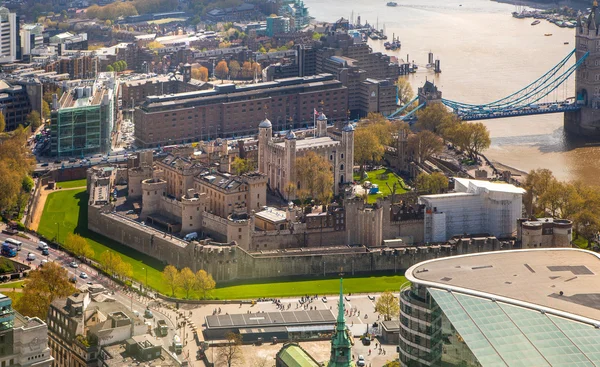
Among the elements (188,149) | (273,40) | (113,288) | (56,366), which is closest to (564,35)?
(273,40)

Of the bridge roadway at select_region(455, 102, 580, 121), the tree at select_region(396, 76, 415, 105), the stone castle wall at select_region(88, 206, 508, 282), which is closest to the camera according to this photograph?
the stone castle wall at select_region(88, 206, 508, 282)

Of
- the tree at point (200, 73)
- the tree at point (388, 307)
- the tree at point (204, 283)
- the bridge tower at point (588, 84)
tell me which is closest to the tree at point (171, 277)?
the tree at point (204, 283)

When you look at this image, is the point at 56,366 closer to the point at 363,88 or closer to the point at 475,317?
the point at 475,317

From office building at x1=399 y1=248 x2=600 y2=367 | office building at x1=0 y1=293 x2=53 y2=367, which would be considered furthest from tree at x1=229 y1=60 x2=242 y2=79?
office building at x1=0 y1=293 x2=53 y2=367

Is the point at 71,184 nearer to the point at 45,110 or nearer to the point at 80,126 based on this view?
the point at 80,126

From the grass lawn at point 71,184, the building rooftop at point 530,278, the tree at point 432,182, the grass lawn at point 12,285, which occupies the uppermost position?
the building rooftop at point 530,278

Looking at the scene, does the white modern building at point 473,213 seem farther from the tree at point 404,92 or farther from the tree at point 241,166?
the tree at point 404,92

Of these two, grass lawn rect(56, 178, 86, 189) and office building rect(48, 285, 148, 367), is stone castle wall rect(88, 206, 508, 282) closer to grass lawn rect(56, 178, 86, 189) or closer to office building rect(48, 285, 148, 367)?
office building rect(48, 285, 148, 367)
